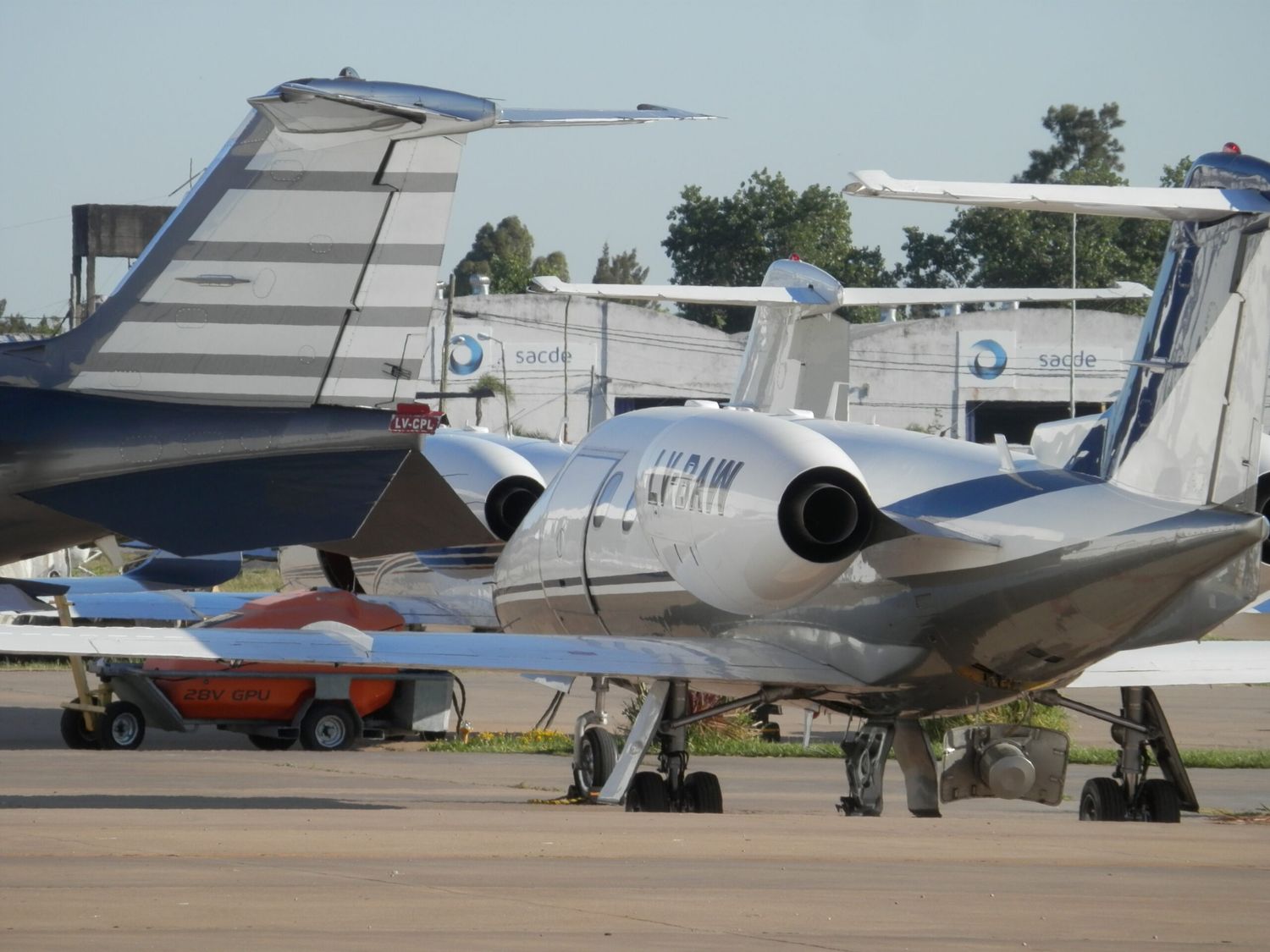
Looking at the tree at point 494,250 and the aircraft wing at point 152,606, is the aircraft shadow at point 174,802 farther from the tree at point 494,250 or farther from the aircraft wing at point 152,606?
the tree at point 494,250

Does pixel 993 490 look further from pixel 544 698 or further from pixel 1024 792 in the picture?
pixel 544 698

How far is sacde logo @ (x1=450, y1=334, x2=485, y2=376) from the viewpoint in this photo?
210 ft

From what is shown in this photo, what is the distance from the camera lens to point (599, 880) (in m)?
7.30

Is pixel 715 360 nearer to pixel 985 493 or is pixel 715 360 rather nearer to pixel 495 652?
pixel 495 652

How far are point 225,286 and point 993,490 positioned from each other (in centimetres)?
515

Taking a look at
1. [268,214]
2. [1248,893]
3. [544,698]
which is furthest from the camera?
[544,698]

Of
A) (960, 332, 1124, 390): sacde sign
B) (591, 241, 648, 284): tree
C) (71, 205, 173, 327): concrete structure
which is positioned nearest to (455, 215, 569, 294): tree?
(591, 241, 648, 284): tree

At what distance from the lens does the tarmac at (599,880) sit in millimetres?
5949

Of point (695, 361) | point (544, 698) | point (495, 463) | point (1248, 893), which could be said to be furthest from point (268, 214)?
point (695, 361)

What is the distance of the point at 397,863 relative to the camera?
25.3 feet

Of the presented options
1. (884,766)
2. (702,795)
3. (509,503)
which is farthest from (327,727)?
(884,766)

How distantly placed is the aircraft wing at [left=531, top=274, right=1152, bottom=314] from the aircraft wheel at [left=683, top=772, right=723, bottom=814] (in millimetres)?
5256

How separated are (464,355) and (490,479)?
44474 millimetres

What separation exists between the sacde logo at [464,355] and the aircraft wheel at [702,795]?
50417mm
